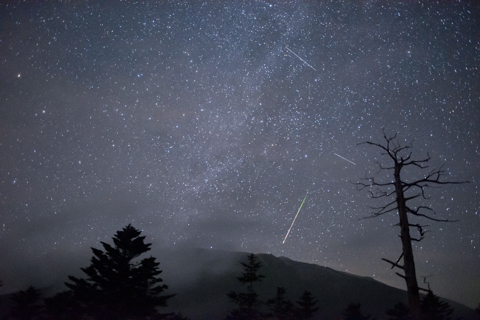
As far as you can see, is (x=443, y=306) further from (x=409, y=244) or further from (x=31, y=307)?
(x=31, y=307)

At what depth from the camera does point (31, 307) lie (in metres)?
53.0

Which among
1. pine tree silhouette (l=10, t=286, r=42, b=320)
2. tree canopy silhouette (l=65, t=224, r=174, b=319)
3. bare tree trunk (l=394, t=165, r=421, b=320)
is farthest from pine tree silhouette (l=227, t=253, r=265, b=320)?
bare tree trunk (l=394, t=165, r=421, b=320)

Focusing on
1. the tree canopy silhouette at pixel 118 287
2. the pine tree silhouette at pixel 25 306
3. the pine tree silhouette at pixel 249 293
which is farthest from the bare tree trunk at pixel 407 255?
the pine tree silhouette at pixel 25 306

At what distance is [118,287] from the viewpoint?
24750 mm

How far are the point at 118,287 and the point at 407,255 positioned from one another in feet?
76.7

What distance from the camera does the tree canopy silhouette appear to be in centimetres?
2420

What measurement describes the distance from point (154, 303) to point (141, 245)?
4.99m

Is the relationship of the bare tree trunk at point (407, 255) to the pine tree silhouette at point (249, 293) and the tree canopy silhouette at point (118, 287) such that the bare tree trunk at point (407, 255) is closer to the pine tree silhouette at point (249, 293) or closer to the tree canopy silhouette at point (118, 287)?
the tree canopy silhouette at point (118, 287)

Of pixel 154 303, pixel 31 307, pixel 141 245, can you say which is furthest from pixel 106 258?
pixel 31 307

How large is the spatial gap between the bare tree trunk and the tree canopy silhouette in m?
21.6

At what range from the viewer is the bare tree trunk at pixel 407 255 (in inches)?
306

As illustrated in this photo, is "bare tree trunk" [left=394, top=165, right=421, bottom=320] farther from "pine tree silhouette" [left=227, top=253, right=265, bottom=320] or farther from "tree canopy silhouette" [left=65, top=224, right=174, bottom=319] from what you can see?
"pine tree silhouette" [left=227, top=253, right=265, bottom=320]

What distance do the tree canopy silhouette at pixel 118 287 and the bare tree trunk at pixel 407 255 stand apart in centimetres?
2156

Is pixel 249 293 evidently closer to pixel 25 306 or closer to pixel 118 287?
pixel 118 287
